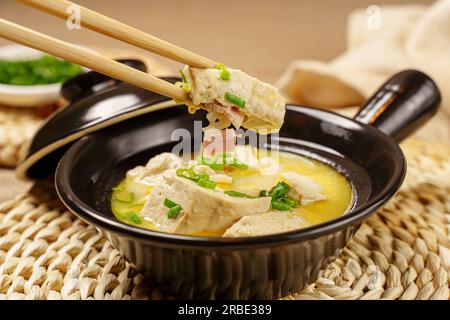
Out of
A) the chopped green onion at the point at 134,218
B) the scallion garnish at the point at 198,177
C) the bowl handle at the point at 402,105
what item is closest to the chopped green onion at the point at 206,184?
the scallion garnish at the point at 198,177

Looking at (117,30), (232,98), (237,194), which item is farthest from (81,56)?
(237,194)

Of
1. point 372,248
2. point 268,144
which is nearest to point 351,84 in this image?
point 268,144

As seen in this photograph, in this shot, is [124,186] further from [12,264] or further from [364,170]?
[364,170]

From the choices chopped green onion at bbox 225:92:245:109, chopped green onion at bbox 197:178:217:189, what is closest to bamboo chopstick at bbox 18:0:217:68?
chopped green onion at bbox 225:92:245:109

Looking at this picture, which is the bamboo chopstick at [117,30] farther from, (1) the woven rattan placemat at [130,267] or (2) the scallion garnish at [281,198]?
(1) the woven rattan placemat at [130,267]

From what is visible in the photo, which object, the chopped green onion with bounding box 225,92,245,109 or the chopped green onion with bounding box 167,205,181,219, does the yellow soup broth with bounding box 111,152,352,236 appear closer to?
the chopped green onion with bounding box 167,205,181,219

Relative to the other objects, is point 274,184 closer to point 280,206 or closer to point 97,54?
point 280,206
